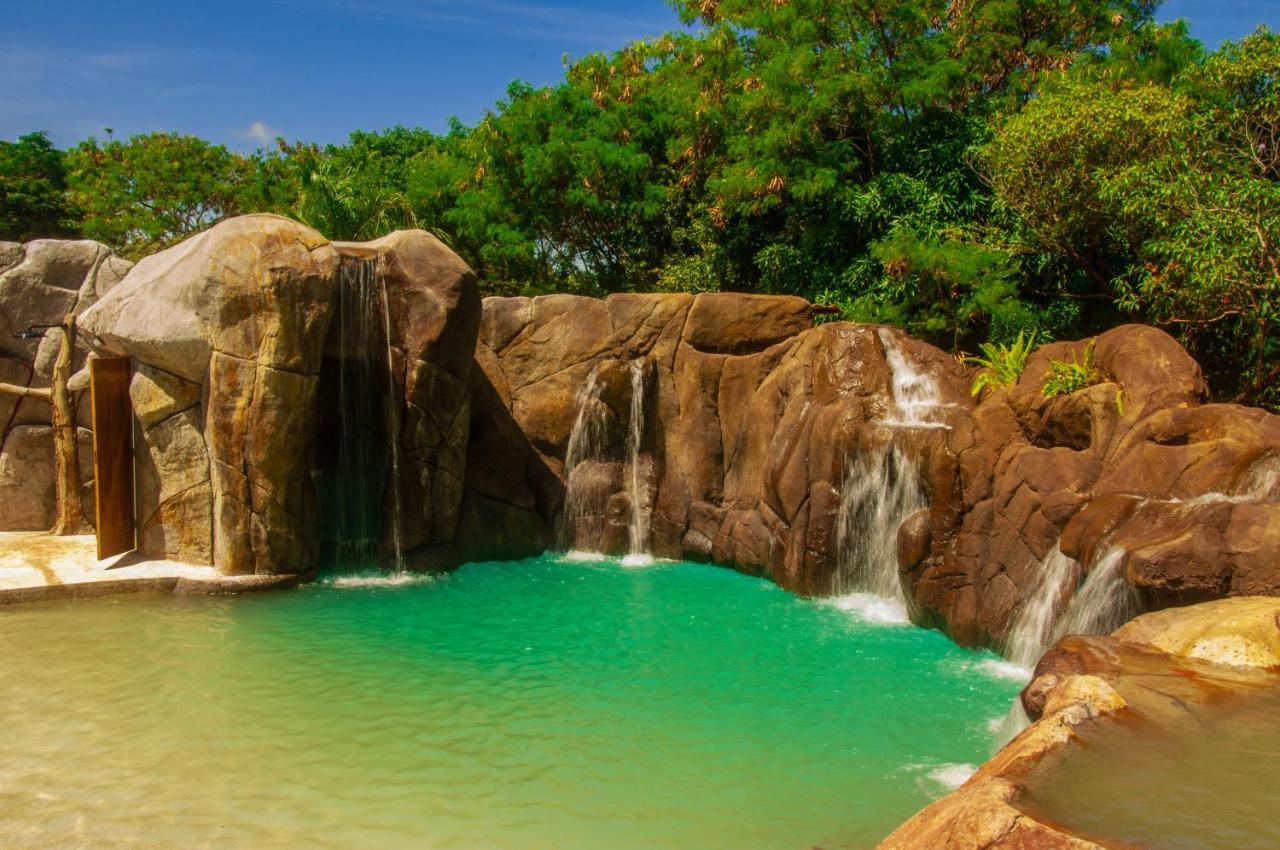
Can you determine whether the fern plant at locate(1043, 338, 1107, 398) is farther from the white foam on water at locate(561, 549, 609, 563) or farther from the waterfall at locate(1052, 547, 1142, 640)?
the white foam on water at locate(561, 549, 609, 563)

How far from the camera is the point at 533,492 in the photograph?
45.5 feet

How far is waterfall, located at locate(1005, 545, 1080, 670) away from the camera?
27.3 ft

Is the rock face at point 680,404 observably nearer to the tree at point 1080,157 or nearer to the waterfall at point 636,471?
the waterfall at point 636,471

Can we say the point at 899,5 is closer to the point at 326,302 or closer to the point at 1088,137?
the point at 1088,137

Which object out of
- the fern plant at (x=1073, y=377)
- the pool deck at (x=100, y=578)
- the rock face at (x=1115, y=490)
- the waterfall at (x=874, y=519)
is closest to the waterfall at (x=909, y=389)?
the waterfall at (x=874, y=519)

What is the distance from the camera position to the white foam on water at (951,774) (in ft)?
20.6

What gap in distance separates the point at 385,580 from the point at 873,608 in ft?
17.8

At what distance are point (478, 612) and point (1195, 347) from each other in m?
9.23

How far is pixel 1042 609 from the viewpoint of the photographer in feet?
27.9

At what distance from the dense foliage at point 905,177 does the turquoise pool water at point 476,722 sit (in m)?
5.80

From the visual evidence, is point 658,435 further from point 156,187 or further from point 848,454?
point 156,187

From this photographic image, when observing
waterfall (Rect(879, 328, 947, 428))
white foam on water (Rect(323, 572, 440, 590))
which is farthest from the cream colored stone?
white foam on water (Rect(323, 572, 440, 590))

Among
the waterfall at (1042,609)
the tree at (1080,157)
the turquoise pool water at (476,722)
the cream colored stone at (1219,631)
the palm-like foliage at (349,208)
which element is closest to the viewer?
the turquoise pool water at (476,722)

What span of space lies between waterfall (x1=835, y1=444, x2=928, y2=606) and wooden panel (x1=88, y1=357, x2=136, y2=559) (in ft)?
25.2
